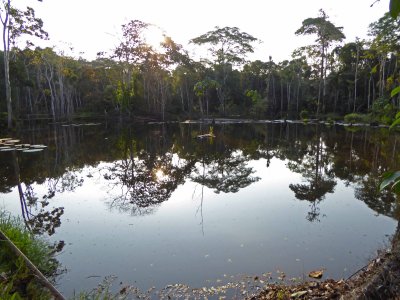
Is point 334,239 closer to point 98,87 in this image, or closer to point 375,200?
point 375,200

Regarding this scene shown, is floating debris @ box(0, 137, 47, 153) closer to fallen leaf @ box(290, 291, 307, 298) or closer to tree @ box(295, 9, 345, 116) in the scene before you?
fallen leaf @ box(290, 291, 307, 298)

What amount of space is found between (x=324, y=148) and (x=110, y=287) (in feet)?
46.9

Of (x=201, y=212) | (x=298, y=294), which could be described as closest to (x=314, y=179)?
(x=201, y=212)

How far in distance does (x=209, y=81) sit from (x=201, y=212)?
33.2 metres

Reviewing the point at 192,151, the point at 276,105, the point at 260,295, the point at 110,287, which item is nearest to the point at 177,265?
the point at 110,287

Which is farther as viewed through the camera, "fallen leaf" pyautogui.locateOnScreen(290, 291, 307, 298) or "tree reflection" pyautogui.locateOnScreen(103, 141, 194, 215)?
"tree reflection" pyautogui.locateOnScreen(103, 141, 194, 215)

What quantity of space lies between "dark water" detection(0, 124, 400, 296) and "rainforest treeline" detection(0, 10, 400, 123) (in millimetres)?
24551

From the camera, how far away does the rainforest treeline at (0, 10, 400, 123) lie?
1427 inches

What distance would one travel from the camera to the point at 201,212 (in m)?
7.18

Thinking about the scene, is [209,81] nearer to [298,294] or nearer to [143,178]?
[143,178]

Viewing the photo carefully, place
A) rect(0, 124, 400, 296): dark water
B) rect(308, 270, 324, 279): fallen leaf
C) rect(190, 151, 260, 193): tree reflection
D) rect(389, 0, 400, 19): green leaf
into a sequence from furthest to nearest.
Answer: rect(190, 151, 260, 193): tree reflection, rect(0, 124, 400, 296): dark water, rect(308, 270, 324, 279): fallen leaf, rect(389, 0, 400, 19): green leaf

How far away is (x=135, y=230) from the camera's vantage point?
241 inches

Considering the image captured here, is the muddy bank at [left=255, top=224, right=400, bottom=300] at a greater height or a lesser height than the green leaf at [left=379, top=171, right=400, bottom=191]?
lesser

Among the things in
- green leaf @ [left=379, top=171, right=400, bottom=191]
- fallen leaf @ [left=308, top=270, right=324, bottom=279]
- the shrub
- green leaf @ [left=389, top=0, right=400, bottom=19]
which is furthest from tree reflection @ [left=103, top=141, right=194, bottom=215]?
green leaf @ [left=389, top=0, right=400, bottom=19]
